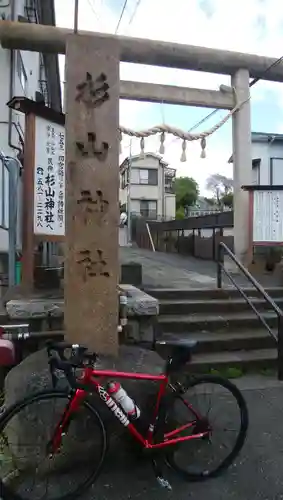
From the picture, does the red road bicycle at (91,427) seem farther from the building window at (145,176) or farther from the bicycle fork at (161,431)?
the building window at (145,176)

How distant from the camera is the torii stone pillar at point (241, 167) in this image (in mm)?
10133

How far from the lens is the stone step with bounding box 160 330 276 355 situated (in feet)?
19.3

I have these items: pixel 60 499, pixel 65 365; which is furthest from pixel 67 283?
pixel 60 499

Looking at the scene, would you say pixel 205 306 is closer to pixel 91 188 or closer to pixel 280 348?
pixel 280 348

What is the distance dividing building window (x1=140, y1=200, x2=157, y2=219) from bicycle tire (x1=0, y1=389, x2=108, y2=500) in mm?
39849

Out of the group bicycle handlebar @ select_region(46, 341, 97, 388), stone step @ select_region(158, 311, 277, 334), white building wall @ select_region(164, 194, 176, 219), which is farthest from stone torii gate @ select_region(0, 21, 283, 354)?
white building wall @ select_region(164, 194, 176, 219)

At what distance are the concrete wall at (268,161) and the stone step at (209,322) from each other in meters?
13.9

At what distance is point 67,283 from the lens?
3.88 meters

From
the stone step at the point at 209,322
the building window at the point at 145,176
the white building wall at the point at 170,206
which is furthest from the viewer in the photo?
the white building wall at the point at 170,206

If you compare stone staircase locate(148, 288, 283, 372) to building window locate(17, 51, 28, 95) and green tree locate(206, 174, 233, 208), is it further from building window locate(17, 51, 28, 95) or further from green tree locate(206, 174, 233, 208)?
green tree locate(206, 174, 233, 208)

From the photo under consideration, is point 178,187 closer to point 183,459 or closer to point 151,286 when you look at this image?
point 151,286

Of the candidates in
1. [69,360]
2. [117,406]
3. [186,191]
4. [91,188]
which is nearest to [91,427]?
[117,406]

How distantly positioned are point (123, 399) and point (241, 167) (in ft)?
29.2

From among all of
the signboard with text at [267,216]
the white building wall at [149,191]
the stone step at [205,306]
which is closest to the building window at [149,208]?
the white building wall at [149,191]
